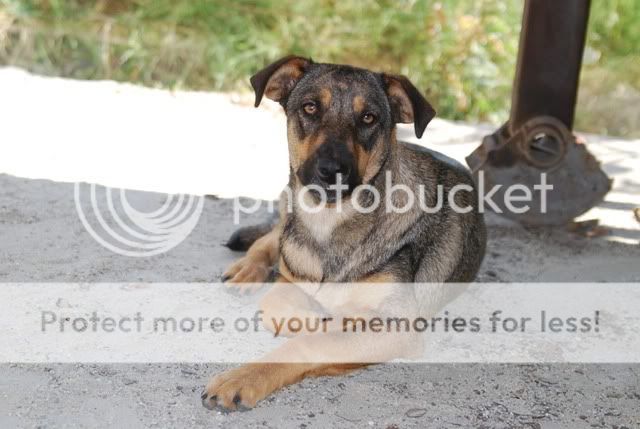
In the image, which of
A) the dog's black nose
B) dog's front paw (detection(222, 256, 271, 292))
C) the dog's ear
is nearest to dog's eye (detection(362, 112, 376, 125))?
the dog's ear

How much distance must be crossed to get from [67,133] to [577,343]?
5.74 m

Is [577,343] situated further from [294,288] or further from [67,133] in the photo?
[67,133]

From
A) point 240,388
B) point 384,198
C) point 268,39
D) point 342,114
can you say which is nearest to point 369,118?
point 342,114

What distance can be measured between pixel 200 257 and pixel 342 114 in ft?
6.06

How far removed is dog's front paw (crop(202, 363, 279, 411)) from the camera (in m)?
3.67

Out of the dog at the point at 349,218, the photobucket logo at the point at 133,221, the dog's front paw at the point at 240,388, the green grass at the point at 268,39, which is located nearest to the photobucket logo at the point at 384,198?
the dog at the point at 349,218

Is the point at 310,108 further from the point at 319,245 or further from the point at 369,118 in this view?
the point at 319,245

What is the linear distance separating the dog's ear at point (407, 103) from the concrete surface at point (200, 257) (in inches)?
55.5

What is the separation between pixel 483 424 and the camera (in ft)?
12.2

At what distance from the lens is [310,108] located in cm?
430

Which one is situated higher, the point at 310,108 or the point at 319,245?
the point at 310,108

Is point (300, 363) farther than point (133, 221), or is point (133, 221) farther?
point (133, 221)

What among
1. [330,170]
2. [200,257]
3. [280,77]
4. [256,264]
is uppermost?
[280,77]

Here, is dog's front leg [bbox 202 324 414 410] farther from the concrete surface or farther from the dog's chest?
the dog's chest
